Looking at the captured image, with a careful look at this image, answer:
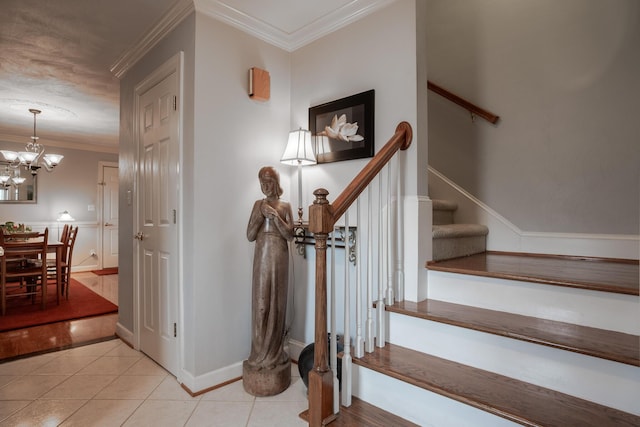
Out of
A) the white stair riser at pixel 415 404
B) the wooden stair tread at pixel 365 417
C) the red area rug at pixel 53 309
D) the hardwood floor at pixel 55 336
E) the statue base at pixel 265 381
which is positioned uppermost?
the white stair riser at pixel 415 404

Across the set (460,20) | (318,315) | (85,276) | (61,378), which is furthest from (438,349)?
(85,276)

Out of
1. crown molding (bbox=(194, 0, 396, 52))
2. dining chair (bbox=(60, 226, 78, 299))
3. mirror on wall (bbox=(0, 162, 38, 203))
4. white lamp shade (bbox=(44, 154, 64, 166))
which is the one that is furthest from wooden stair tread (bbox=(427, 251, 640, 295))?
mirror on wall (bbox=(0, 162, 38, 203))

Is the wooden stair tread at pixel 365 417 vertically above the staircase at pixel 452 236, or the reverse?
the staircase at pixel 452 236

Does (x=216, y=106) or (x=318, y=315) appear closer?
(x=318, y=315)

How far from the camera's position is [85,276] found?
19.9 ft

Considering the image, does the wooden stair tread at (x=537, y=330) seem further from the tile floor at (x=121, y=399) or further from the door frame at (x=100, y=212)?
the door frame at (x=100, y=212)

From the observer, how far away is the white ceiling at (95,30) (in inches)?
84.7

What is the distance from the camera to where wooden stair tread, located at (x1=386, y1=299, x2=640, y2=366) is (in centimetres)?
117

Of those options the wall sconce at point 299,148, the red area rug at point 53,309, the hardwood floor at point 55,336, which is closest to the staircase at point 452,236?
the wall sconce at point 299,148

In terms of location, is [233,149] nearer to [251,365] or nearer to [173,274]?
[173,274]

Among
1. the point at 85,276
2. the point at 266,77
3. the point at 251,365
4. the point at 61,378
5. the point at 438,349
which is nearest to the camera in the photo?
the point at 438,349

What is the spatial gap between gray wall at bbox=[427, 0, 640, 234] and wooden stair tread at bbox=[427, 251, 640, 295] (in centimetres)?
29

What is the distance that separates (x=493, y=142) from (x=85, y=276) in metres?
6.89

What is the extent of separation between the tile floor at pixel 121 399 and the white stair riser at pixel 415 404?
19.4 inches
